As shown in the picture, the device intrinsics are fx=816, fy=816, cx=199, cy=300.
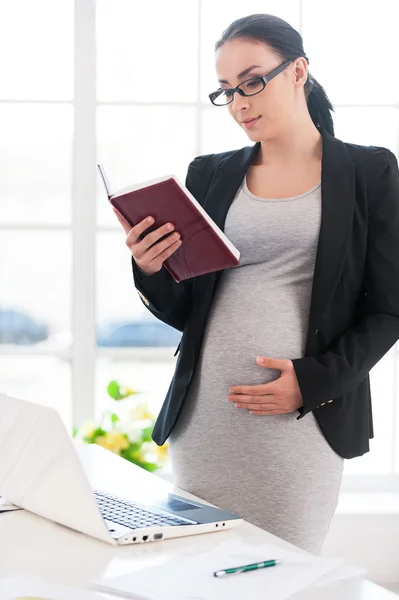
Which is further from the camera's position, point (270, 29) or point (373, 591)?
point (270, 29)

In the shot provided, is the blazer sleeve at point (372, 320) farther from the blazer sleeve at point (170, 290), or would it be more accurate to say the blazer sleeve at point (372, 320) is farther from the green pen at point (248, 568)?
the green pen at point (248, 568)

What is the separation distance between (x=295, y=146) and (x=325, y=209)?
19 cm

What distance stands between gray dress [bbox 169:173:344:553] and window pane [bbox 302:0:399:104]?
1444mm

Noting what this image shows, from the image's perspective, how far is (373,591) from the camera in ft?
3.34

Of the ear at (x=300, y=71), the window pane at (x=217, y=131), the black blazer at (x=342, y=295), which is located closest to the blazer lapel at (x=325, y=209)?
the black blazer at (x=342, y=295)

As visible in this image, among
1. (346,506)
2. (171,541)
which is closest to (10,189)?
(346,506)

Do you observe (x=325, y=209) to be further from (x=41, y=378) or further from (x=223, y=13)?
(x=41, y=378)

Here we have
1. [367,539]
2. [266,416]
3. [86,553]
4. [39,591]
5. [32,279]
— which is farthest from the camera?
[32,279]

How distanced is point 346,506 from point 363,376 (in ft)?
4.43

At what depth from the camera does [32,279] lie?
298 cm

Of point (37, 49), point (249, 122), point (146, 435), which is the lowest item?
point (146, 435)

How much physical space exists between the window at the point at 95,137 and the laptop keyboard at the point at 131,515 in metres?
1.64

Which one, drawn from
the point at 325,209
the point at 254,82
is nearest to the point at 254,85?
the point at 254,82

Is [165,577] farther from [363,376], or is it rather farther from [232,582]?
[363,376]
